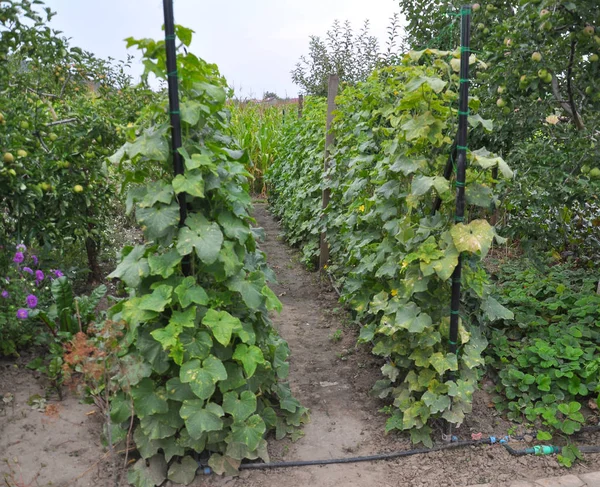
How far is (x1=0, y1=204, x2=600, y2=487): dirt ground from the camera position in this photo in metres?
2.66

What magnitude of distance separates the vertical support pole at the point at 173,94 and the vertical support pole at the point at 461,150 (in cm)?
136

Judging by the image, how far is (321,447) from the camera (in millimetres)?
2953

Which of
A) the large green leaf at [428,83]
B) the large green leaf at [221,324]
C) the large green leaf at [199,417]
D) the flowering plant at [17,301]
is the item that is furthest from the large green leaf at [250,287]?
the flowering plant at [17,301]

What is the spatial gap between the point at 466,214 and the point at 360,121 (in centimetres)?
207

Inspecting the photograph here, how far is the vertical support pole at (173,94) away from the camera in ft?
7.42

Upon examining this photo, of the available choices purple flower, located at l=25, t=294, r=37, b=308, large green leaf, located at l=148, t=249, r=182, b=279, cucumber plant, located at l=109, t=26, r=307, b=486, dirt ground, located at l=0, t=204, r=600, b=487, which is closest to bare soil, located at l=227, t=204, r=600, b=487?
dirt ground, located at l=0, t=204, r=600, b=487

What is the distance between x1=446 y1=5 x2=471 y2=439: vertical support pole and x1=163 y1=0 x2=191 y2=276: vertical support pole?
4.47 ft

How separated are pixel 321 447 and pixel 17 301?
2154mm

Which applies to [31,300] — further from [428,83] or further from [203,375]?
[428,83]

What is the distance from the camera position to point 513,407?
318 centimetres

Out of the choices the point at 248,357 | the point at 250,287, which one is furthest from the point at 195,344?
the point at 250,287

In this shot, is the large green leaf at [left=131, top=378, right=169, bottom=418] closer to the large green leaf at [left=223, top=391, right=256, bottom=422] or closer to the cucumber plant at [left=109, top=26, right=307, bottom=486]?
the cucumber plant at [left=109, top=26, right=307, bottom=486]

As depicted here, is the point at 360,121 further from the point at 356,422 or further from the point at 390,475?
the point at 390,475

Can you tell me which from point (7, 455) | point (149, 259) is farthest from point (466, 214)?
point (7, 455)
